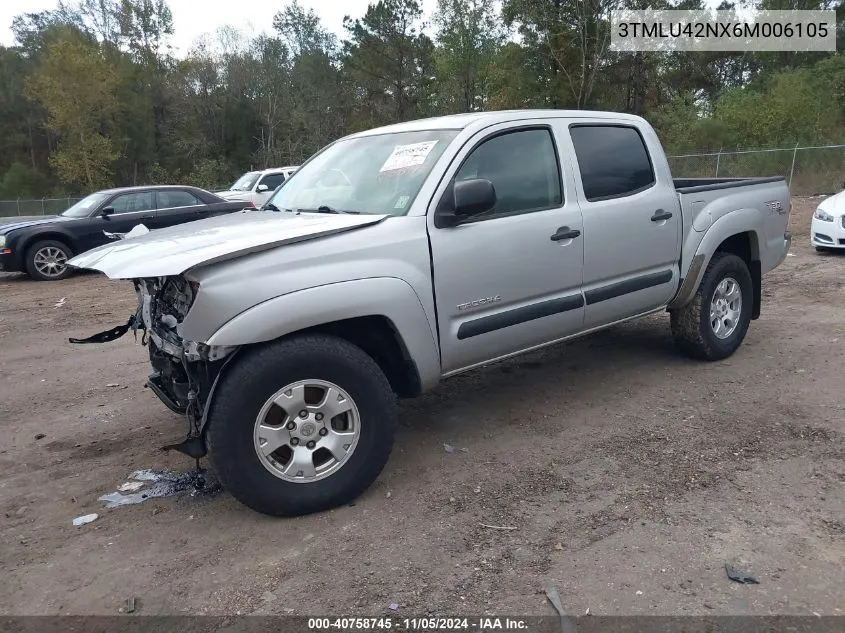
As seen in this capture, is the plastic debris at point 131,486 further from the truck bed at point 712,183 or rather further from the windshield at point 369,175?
the truck bed at point 712,183

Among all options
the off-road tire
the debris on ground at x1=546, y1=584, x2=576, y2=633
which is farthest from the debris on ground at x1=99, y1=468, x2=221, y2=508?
the off-road tire

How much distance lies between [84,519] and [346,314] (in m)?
1.72

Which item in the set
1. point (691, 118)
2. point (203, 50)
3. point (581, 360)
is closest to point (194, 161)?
point (203, 50)

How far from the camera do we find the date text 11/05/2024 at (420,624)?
8.10ft

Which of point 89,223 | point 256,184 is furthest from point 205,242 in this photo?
point 256,184

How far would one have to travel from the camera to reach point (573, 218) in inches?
164

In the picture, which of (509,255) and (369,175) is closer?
(509,255)

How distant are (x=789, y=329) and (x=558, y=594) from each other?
4.77 metres

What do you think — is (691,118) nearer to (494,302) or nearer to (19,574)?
(494,302)

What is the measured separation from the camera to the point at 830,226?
985 centimetres

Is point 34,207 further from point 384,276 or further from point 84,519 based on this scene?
point 384,276

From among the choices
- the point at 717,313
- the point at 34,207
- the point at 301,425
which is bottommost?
the point at 717,313

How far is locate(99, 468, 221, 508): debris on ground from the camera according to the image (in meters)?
3.56

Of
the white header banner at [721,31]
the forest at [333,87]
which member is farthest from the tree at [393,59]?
the white header banner at [721,31]
